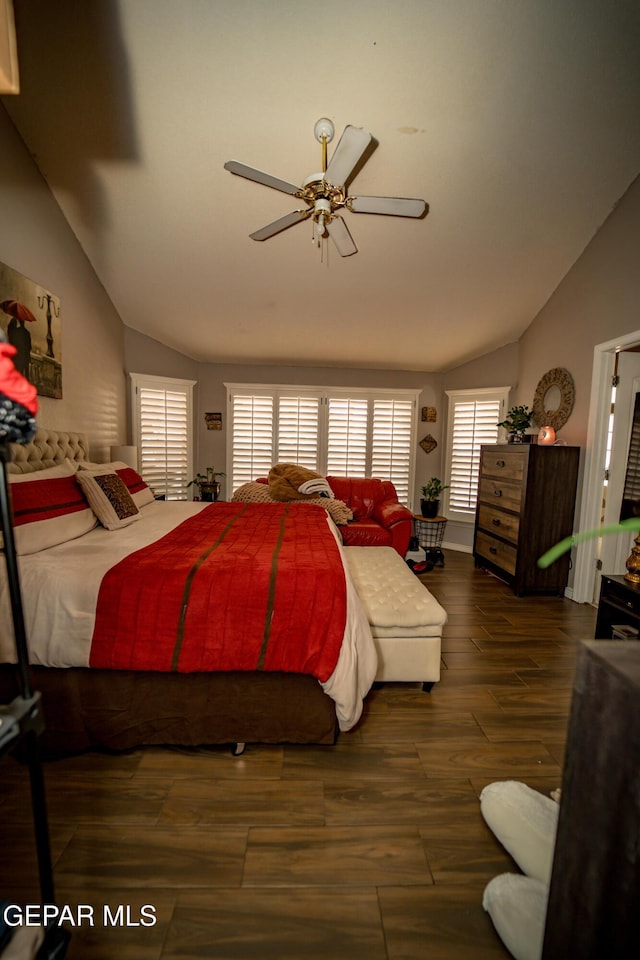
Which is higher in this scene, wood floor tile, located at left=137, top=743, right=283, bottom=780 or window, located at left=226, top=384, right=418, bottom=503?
window, located at left=226, top=384, right=418, bottom=503

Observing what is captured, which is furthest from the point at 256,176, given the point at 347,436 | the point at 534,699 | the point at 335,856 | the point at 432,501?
the point at 432,501

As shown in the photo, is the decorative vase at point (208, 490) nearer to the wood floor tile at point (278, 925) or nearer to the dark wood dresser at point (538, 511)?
the dark wood dresser at point (538, 511)

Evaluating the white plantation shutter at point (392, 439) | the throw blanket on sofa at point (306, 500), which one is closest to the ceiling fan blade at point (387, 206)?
the throw blanket on sofa at point (306, 500)

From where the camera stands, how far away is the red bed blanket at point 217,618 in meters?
1.64

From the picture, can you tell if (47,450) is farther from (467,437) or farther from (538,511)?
(467,437)

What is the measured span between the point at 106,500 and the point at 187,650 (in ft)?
4.19

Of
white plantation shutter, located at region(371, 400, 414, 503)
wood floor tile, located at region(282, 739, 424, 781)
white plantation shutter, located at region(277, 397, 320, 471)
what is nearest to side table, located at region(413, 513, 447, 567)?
white plantation shutter, located at region(371, 400, 414, 503)

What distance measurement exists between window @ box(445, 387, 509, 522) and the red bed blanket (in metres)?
3.87

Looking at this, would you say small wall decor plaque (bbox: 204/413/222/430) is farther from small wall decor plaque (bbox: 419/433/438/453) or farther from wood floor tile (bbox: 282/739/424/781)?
wood floor tile (bbox: 282/739/424/781)

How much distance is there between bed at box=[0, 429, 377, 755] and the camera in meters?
1.63

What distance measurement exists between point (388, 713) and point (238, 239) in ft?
11.9

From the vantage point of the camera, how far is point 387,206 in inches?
83.0

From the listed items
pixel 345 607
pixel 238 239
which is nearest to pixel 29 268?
pixel 238 239

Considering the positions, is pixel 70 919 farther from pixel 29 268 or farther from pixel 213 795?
pixel 29 268
